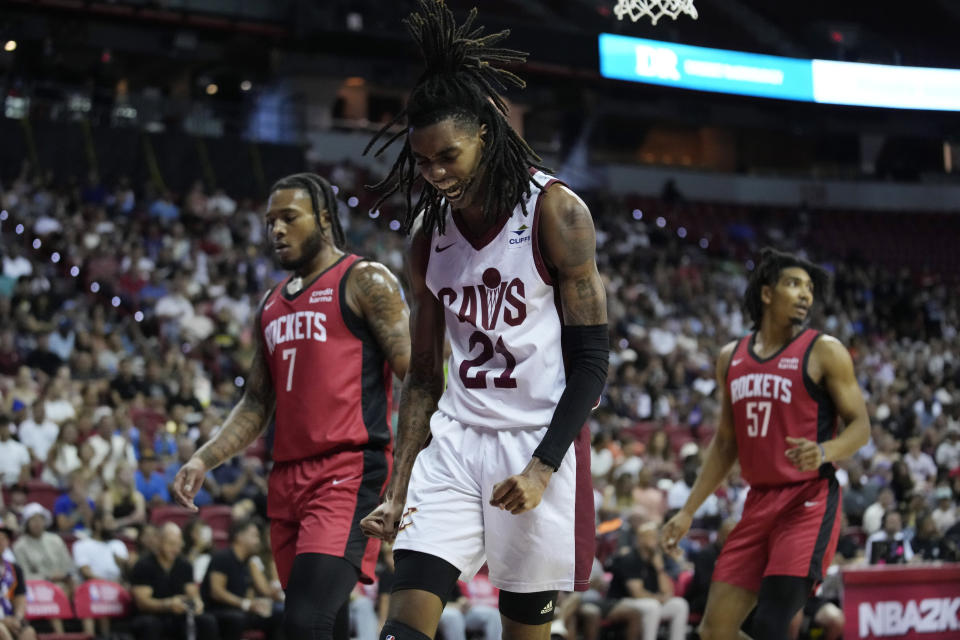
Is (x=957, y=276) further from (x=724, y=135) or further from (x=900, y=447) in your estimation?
(x=900, y=447)

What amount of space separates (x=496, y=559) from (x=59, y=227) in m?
14.5

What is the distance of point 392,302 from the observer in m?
5.03

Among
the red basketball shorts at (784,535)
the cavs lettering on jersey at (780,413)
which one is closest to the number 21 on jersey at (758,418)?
the cavs lettering on jersey at (780,413)

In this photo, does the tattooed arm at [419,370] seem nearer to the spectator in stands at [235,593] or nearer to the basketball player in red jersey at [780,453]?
the basketball player in red jersey at [780,453]

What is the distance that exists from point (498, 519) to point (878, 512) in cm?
1085

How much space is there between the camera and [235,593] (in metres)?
9.22

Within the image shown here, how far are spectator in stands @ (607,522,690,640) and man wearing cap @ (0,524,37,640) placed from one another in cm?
478

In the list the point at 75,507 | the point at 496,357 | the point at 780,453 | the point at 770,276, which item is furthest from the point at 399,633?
the point at 75,507

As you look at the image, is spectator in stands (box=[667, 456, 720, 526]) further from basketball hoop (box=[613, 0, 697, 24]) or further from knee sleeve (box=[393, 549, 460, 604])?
knee sleeve (box=[393, 549, 460, 604])

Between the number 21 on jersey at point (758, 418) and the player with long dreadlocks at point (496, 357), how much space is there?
2.16 meters

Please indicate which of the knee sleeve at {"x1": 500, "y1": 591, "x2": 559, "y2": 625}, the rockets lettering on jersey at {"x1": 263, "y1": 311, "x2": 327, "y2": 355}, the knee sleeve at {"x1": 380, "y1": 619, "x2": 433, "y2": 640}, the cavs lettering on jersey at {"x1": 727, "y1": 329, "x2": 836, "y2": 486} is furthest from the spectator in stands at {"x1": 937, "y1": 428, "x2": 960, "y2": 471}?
the knee sleeve at {"x1": 380, "y1": 619, "x2": 433, "y2": 640}

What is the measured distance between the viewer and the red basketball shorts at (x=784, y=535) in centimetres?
542

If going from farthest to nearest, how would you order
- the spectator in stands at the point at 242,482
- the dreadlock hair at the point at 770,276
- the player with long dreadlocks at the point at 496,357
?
the spectator in stands at the point at 242,482 → the dreadlock hair at the point at 770,276 → the player with long dreadlocks at the point at 496,357

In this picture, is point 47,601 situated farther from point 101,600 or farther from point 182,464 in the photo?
point 182,464
